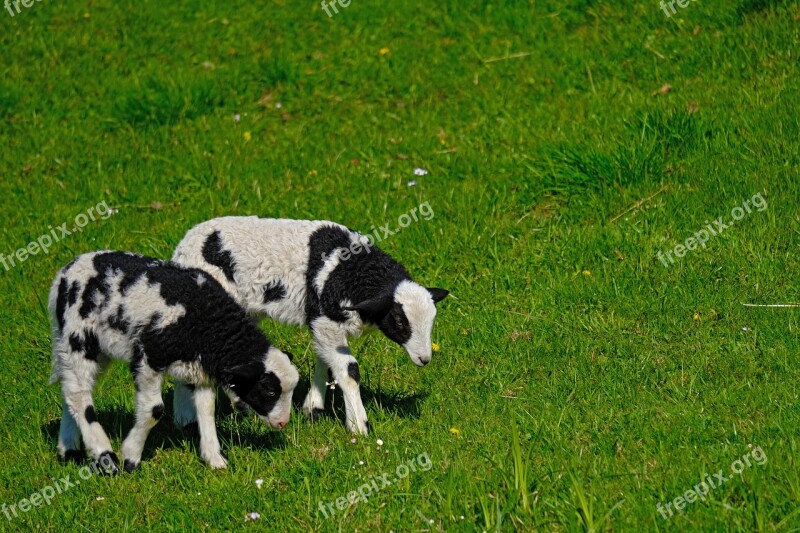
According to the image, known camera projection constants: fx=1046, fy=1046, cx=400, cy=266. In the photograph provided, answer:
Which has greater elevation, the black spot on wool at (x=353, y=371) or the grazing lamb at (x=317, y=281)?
the grazing lamb at (x=317, y=281)

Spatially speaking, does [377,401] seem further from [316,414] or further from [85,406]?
[85,406]

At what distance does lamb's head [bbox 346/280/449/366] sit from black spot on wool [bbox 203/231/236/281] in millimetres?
959

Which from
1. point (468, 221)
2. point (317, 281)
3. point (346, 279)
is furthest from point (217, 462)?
point (468, 221)

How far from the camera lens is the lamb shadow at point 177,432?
6.96m

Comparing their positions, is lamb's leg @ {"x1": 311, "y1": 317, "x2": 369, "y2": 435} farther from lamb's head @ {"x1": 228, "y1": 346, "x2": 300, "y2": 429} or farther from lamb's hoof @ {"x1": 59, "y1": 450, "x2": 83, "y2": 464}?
lamb's hoof @ {"x1": 59, "y1": 450, "x2": 83, "y2": 464}

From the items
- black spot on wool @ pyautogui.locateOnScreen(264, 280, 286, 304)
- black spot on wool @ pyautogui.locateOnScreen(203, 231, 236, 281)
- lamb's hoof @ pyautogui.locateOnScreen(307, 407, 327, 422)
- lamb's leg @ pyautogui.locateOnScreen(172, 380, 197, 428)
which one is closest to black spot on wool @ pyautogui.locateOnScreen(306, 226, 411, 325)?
black spot on wool @ pyautogui.locateOnScreen(264, 280, 286, 304)

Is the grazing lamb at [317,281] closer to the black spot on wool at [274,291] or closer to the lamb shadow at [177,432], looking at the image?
the black spot on wool at [274,291]

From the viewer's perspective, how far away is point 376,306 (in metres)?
6.79

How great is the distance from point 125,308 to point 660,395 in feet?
11.3

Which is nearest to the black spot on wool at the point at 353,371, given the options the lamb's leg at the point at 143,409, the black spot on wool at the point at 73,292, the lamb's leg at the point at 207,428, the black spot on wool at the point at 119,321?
the lamb's leg at the point at 207,428

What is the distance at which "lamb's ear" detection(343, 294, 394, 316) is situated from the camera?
6.78m

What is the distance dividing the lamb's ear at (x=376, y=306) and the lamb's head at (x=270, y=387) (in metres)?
0.58

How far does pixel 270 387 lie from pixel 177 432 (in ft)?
3.65

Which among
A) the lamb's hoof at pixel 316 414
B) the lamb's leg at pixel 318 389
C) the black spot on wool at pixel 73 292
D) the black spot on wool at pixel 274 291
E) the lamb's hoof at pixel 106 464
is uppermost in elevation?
the black spot on wool at pixel 73 292
